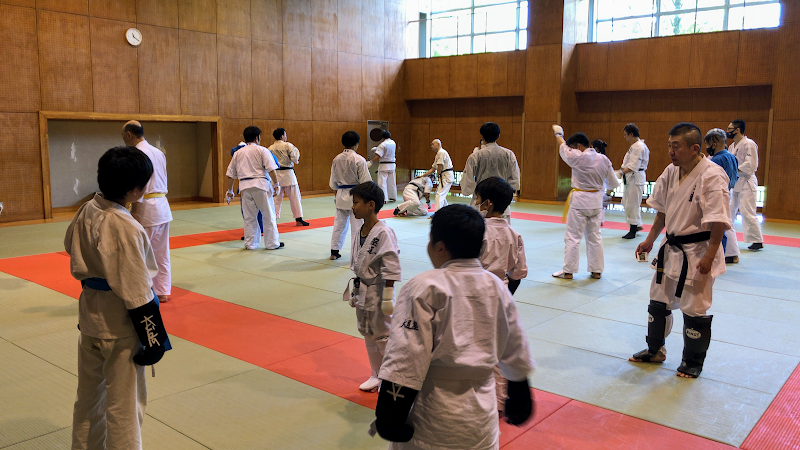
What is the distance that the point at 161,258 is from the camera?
19.9 ft

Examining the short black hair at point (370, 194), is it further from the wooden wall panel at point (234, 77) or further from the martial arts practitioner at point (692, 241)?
the wooden wall panel at point (234, 77)

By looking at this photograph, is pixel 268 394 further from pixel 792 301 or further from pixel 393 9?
pixel 393 9

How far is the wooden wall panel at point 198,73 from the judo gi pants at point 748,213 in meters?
10.5

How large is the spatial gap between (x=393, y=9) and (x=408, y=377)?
17.2 metres

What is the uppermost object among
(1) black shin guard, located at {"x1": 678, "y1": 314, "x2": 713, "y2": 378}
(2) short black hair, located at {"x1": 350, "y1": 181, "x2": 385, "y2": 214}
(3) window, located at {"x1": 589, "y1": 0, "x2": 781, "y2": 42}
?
(3) window, located at {"x1": 589, "y1": 0, "x2": 781, "y2": 42}

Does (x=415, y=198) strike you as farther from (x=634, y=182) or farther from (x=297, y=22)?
(x=297, y=22)

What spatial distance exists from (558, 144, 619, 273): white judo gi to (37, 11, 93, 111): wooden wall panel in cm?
914

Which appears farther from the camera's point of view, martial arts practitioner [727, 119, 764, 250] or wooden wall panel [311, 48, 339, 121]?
wooden wall panel [311, 48, 339, 121]

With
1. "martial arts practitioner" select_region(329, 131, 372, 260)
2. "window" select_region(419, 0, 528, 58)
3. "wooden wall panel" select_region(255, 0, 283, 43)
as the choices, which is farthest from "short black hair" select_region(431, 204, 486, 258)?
"window" select_region(419, 0, 528, 58)

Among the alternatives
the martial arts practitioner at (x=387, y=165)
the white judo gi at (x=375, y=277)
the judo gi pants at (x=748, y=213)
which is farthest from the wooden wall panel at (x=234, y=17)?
the white judo gi at (x=375, y=277)

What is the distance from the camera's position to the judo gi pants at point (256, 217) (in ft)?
28.4

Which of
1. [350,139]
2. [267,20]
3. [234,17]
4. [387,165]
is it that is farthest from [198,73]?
[350,139]

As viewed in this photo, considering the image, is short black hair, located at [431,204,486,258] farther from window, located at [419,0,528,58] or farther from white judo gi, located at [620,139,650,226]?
window, located at [419,0,528,58]

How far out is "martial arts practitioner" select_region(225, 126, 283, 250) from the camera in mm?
8555
